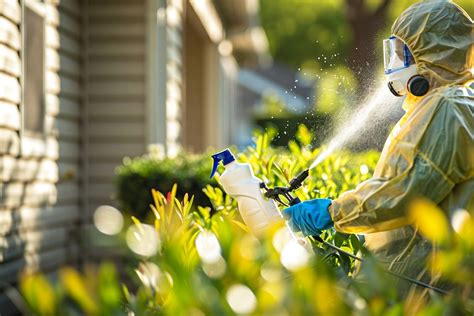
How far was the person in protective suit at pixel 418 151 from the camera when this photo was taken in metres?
2.94

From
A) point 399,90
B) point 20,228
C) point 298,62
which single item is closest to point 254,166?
point 399,90

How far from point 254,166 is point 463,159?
177 centimetres

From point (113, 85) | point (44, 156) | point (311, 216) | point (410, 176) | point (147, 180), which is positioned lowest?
point (311, 216)

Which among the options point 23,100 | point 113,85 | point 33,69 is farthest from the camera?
point 113,85

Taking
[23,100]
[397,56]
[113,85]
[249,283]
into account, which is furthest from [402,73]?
[113,85]

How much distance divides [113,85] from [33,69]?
2.11 metres

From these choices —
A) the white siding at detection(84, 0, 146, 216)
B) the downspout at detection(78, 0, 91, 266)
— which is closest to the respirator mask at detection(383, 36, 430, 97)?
the downspout at detection(78, 0, 91, 266)

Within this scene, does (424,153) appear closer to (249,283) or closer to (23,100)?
(249,283)

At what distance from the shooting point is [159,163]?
8492 millimetres

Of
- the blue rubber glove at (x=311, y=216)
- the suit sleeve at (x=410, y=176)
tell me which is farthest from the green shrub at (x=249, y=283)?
the blue rubber glove at (x=311, y=216)

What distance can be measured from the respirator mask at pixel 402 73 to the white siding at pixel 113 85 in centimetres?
668

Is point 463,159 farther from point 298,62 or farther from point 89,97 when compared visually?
point 298,62

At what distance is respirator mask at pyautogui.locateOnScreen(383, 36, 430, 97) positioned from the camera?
10.5 ft

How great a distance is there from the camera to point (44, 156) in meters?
7.98
